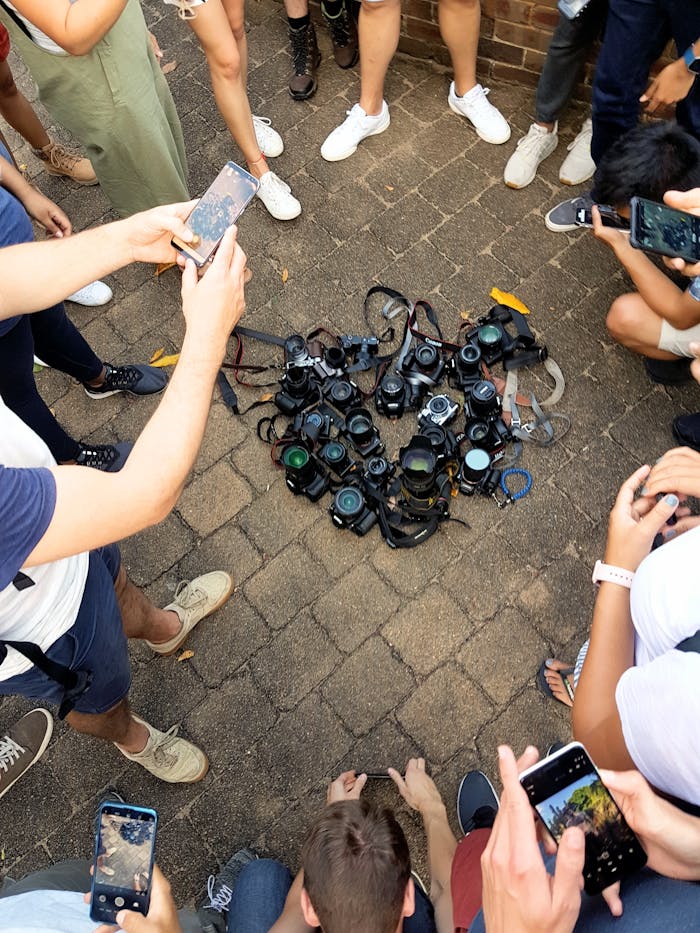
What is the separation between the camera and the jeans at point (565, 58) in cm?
387

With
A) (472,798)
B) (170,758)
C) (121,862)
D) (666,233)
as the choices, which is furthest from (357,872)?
(666,233)

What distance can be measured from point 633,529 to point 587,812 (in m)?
0.91

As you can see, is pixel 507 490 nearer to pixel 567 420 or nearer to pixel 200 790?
pixel 567 420

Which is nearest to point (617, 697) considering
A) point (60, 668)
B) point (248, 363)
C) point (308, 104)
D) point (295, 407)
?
point (60, 668)

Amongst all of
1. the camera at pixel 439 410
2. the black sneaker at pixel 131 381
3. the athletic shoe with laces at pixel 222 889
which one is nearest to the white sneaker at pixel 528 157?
the camera at pixel 439 410

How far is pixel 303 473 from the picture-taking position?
356 cm

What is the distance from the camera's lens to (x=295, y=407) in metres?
3.82

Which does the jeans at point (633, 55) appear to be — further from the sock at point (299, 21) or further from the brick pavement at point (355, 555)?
the sock at point (299, 21)

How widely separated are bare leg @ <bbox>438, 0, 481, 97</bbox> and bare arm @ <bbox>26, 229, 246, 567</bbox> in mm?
3026

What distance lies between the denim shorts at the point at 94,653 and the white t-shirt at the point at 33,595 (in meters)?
0.07

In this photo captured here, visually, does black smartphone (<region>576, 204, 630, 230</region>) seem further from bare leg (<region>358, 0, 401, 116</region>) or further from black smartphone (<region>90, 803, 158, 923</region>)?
black smartphone (<region>90, 803, 158, 923</region>)

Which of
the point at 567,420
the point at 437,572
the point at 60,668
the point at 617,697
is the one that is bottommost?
the point at 437,572

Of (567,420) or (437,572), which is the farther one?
(567,420)

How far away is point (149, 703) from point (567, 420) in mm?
2524
